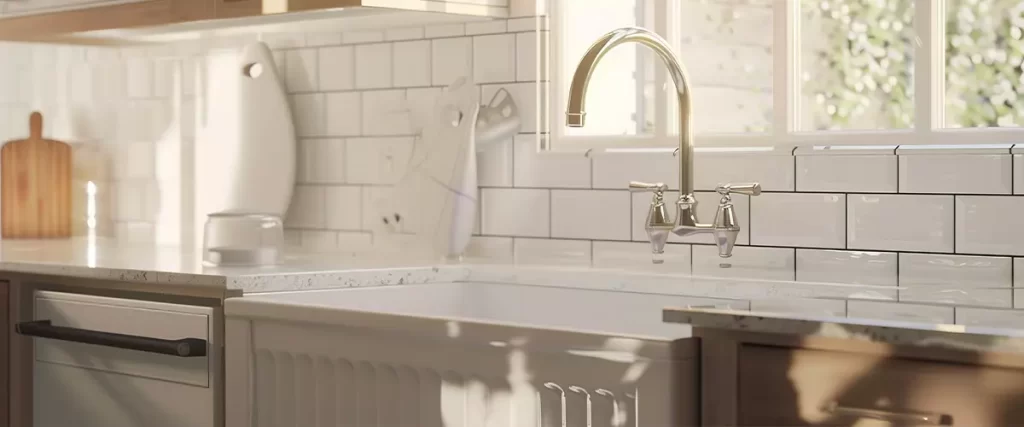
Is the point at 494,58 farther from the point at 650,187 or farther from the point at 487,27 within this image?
the point at 650,187

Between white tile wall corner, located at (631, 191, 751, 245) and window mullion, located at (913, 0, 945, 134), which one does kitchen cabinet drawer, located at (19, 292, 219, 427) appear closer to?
white tile wall corner, located at (631, 191, 751, 245)

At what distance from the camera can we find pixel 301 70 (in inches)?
126

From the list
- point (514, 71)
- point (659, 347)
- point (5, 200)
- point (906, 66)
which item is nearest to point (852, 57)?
point (906, 66)

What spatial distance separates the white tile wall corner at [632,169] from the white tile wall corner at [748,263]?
0.15 meters

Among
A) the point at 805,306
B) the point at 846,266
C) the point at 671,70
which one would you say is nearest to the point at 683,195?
the point at 671,70

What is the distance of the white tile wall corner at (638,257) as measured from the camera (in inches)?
101

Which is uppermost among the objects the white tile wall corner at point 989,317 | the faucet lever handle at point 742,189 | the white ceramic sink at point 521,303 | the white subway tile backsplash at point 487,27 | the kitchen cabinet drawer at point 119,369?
the white subway tile backsplash at point 487,27

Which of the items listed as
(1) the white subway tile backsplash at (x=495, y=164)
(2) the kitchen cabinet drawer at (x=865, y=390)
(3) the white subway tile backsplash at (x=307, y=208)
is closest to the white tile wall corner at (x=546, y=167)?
(1) the white subway tile backsplash at (x=495, y=164)

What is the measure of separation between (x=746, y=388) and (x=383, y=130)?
1549 mm

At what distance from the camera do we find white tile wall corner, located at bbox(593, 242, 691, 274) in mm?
2559

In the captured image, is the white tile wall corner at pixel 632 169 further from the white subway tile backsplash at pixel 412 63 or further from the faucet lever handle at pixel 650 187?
the white subway tile backsplash at pixel 412 63

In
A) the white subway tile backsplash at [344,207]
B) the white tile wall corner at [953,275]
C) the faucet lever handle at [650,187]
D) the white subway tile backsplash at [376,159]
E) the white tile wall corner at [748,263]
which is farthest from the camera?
the white subway tile backsplash at [344,207]

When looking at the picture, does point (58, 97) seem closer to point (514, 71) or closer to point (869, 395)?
point (514, 71)

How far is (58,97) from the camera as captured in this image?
3.91 meters
